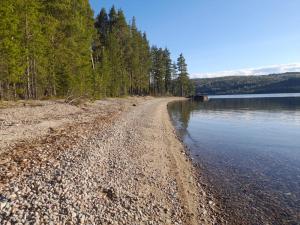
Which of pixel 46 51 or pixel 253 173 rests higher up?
pixel 46 51

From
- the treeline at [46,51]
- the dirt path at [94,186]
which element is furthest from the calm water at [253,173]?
the treeline at [46,51]

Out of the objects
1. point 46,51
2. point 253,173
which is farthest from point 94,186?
point 46,51

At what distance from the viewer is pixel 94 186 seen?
31.8 ft

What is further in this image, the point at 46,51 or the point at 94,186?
the point at 46,51

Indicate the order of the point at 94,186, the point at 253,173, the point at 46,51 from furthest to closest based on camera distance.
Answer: the point at 46,51 < the point at 253,173 < the point at 94,186

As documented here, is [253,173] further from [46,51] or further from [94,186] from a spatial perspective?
[46,51]

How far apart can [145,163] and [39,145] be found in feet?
16.9

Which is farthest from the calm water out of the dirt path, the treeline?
the treeline

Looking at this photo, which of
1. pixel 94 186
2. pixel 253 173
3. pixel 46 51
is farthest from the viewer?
pixel 46 51

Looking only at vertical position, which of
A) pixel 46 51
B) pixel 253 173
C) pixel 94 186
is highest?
pixel 46 51

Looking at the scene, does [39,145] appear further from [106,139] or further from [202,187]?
[202,187]

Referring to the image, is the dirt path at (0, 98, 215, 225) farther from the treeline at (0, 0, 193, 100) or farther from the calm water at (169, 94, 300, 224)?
the treeline at (0, 0, 193, 100)

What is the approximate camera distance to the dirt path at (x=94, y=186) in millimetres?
7629

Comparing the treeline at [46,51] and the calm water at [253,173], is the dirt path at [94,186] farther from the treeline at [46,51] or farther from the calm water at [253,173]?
the treeline at [46,51]
